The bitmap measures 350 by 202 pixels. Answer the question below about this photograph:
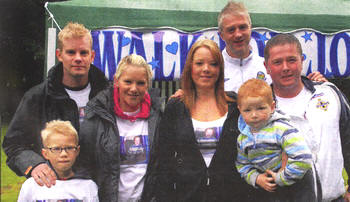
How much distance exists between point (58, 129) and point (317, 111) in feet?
4.20

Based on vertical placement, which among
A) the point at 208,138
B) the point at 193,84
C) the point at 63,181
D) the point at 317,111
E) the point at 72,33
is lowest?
the point at 63,181

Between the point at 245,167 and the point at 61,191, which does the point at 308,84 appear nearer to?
the point at 245,167

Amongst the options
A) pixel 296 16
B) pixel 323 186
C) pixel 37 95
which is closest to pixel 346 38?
pixel 296 16

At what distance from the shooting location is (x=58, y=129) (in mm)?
1703

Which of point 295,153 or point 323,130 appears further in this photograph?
point 323,130

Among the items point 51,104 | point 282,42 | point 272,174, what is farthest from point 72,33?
point 272,174

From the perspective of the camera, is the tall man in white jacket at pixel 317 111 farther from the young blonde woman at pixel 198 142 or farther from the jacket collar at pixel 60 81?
the jacket collar at pixel 60 81

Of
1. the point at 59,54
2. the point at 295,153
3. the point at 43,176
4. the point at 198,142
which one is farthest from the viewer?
the point at 59,54

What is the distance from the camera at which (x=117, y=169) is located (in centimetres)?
158

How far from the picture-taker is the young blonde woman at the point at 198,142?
156cm

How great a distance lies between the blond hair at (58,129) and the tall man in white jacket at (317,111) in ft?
3.34

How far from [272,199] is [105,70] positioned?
1.10 metres

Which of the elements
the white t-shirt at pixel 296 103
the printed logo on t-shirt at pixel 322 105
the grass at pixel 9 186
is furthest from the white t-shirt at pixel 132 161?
the grass at pixel 9 186

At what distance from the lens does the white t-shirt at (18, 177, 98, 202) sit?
1.66 metres
